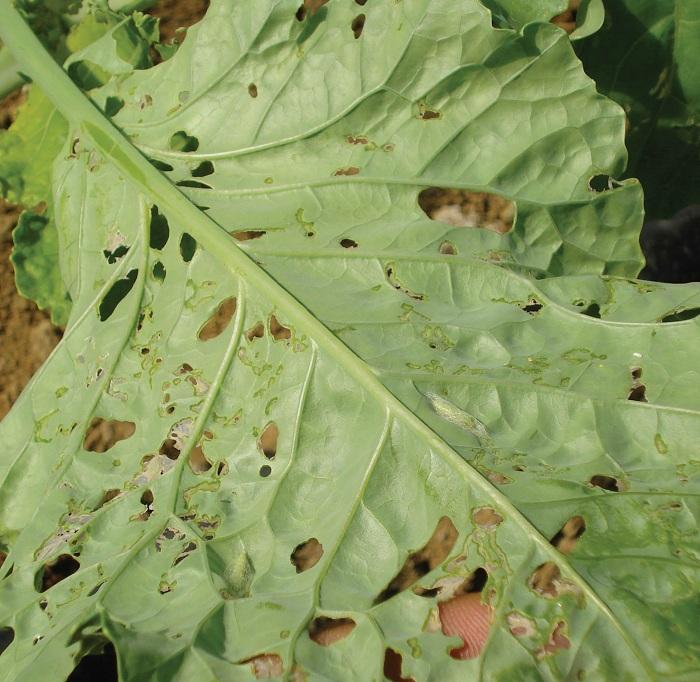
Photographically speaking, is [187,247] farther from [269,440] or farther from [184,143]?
[269,440]

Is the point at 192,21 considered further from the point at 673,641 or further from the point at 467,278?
the point at 673,641

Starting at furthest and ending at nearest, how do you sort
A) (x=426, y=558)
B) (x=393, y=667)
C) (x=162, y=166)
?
1. (x=162, y=166)
2. (x=426, y=558)
3. (x=393, y=667)

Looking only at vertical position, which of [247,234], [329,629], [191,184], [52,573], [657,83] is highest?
[191,184]

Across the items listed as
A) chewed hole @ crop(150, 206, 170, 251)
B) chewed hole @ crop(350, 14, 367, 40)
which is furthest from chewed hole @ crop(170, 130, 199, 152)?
chewed hole @ crop(350, 14, 367, 40)

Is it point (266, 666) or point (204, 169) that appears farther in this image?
point (204, 169)

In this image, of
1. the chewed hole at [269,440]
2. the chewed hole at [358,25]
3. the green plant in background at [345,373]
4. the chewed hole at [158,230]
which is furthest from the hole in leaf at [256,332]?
the chewed hole at [358,25]

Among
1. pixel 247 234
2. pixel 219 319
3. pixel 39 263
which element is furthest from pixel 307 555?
pixel 39 263

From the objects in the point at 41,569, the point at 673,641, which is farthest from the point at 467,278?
the point at 41,569
